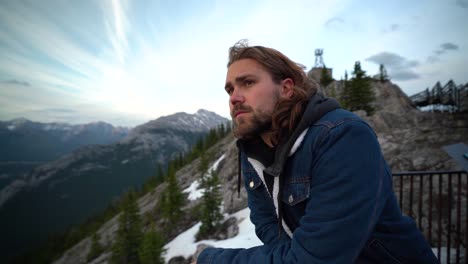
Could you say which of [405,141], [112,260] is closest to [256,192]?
[405,141]

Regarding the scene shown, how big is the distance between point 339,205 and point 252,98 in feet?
4.06

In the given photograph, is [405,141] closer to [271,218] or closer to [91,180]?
[271,218]

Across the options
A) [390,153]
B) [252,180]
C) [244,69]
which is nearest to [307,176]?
[252,180]

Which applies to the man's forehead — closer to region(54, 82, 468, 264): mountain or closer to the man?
the man

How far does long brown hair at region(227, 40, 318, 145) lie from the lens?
1.96 meters

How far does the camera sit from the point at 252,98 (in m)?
2.10

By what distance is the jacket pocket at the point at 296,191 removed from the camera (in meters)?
1.74

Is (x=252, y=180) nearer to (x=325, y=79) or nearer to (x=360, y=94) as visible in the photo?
(x=360, y=94)

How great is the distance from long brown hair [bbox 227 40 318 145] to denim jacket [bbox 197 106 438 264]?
0.25 metres

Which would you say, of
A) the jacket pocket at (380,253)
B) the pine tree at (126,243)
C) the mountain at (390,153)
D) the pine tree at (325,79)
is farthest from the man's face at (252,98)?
the pine tree at (325,79)

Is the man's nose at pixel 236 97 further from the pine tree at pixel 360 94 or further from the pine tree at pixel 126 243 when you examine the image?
the pine tree at pixel 360 94

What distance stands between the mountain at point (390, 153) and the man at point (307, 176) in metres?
4.47

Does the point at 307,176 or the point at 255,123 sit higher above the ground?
the point at 255,123

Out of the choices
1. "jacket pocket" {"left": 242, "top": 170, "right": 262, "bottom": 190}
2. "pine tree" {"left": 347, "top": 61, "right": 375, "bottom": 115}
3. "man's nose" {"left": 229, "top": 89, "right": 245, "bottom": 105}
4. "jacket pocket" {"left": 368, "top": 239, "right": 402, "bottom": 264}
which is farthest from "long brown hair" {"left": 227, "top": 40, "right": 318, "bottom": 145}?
"pine tree" {"left": 347, "top": 61, "right": 375, "bottom": 115}
